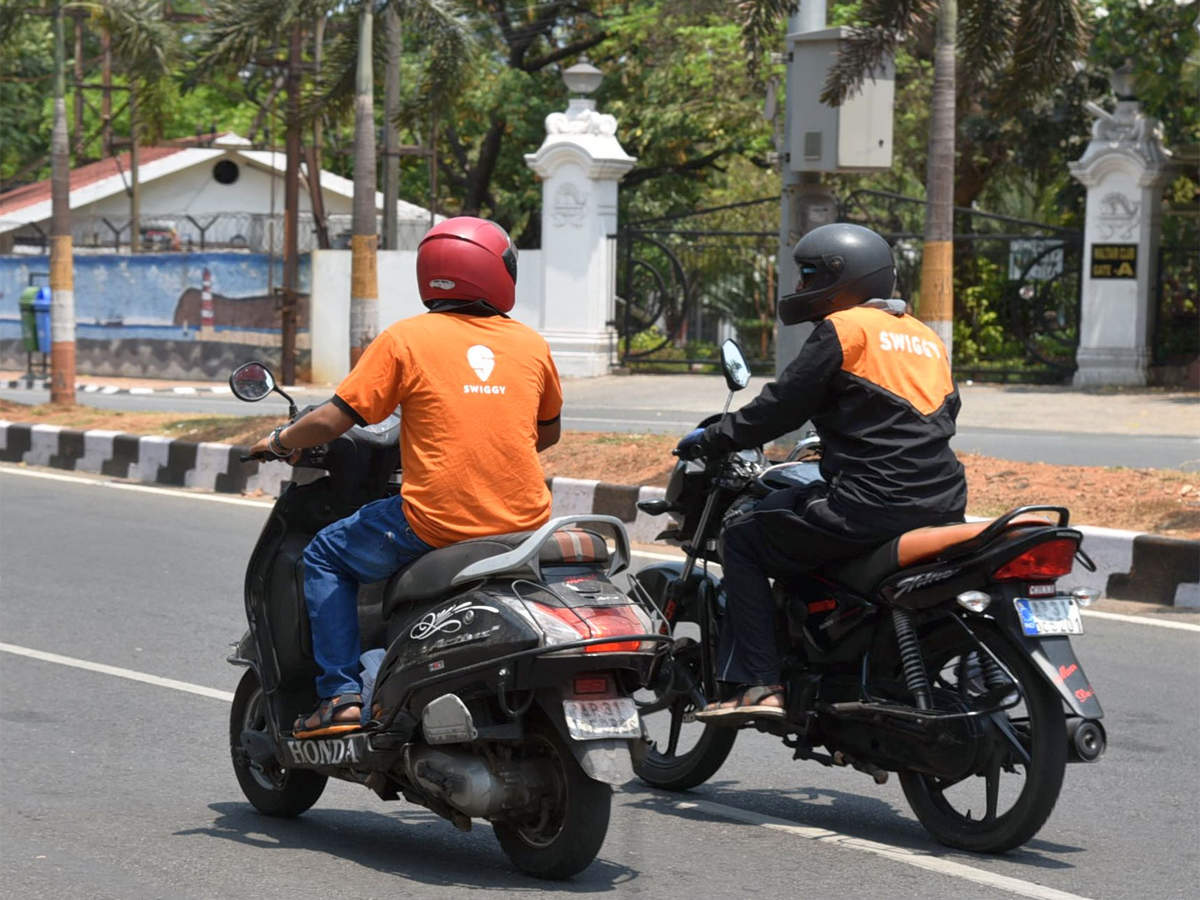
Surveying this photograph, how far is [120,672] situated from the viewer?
7.57m

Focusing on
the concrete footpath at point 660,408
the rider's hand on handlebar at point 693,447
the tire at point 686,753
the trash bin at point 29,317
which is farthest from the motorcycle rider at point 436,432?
the trash bin at point 29,317

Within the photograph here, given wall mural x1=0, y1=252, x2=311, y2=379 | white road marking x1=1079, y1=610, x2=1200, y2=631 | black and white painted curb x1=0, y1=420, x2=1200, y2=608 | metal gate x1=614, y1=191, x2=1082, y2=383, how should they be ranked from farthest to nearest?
wall mural x1=0, y1=252, x2=311, y2=379 < metal gate x1=614, y1=191, x2=1082, y2=383 < black and white painted curb x1=0, y1=420, x2=1200, y2=608 < white road marking x1=1079, y1=610, x2=1200, y2=631

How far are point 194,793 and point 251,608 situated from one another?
0.84 metres

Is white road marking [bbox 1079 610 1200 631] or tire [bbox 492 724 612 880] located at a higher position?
tire [bbox 492 724 612 880]

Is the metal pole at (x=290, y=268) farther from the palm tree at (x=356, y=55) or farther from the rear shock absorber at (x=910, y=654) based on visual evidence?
the rear shock absorber at (x=910, y=654)

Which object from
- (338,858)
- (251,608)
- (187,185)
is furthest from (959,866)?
(187,185)

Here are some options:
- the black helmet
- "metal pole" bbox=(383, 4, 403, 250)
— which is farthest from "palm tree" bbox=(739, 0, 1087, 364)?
"metal pole" bbox=(383, 4, 403, 250)

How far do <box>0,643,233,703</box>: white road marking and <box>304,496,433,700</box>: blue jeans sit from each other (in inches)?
90.8

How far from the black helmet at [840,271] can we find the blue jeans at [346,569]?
1.35 m

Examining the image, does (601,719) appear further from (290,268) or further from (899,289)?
(290,268)

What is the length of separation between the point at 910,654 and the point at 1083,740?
0.51 metres

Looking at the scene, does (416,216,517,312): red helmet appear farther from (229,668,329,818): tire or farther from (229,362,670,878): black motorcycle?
(229,668,329,818): tire

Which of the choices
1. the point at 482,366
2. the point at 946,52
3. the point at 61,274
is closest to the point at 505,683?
the point at 482,366

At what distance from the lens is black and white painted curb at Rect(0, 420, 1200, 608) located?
9.68 m
